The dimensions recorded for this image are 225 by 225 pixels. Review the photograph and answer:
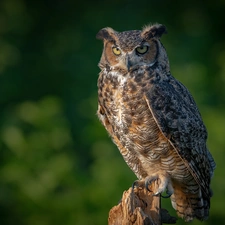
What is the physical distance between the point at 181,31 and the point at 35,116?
132 inches

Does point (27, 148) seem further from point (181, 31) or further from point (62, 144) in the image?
point (181, 31)

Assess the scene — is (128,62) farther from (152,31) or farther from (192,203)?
(192,203)

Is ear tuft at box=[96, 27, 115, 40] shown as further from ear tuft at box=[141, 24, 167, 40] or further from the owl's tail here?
the owl's tail

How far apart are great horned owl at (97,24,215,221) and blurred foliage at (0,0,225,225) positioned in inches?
77.9

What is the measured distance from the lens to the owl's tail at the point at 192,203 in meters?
5.08

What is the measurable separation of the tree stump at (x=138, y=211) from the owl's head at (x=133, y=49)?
69 cm

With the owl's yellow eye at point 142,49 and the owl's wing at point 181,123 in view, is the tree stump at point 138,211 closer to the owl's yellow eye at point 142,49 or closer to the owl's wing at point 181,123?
the owl's wing at point 181,123

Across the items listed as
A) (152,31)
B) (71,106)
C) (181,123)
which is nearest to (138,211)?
(181,123)

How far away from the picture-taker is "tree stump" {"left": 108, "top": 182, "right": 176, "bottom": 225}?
4.43 metres

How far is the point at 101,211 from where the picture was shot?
23.2ft

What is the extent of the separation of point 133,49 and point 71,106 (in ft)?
14.1

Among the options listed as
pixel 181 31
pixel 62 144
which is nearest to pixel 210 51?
pixel 181 31

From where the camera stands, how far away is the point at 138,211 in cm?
443

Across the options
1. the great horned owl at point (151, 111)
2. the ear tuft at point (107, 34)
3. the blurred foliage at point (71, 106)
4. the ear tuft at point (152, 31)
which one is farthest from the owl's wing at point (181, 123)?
the blurred foliage at point (71, 106)
